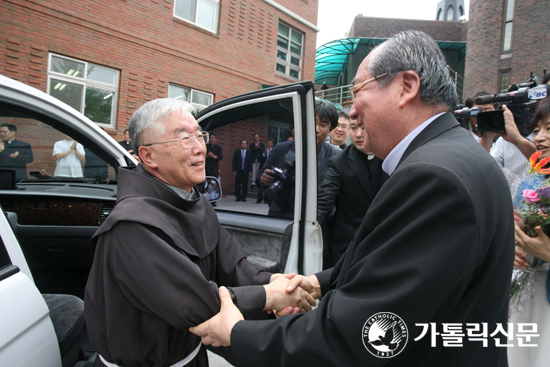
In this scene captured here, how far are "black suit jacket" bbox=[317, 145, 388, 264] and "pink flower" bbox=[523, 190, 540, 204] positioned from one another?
42.6 inches

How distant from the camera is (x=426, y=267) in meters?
0.88

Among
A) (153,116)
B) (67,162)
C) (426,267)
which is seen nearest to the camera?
(426,267)

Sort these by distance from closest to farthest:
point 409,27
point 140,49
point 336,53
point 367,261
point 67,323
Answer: point 367,261, point 67,323, point 140,49, point 336,53, point 409,27

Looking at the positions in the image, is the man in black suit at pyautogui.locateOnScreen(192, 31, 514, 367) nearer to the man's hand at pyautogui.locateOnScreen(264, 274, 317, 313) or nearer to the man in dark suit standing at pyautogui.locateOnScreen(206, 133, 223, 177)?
the man's hand at pyautogui.locateOnScreen(264, 274, 317, 313)

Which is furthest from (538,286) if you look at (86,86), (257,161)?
(86,86)

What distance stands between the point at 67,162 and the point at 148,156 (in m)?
1.63

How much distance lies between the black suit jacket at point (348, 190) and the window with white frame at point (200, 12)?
9.64m

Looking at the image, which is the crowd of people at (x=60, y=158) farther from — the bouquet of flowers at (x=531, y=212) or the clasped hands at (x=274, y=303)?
the bouquet of flowers at (x=531, y=212)

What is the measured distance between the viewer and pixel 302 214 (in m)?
2.23

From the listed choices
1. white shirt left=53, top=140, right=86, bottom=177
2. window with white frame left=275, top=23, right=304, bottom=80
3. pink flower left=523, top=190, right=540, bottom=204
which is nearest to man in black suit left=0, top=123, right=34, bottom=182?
white shirt left=53, top=140, right=86, bottom=177

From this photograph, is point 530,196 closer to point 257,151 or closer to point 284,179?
point 284,179

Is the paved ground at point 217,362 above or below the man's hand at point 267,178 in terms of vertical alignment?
below

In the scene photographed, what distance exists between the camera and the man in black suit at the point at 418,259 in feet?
2.91

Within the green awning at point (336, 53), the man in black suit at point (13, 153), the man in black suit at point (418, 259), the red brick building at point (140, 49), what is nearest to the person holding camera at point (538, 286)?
the man in black suit at point (418, 259)
